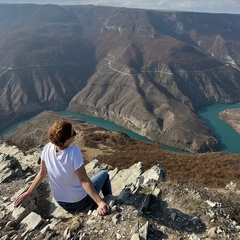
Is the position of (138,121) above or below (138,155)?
below

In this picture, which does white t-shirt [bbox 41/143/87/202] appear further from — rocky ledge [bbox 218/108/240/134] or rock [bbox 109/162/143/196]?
rocky ledge [bbox 218/108/240/134]

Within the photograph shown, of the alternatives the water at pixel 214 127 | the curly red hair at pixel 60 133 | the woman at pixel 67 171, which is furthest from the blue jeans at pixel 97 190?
the water at pixel 214 127

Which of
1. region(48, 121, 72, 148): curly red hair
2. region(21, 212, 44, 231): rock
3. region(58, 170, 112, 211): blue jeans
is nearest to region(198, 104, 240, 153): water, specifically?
region(58, 170, 112, 211): blue jeans

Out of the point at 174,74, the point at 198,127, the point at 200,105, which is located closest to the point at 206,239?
the point at 198,127

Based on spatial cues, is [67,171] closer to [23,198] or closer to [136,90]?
[23,198]

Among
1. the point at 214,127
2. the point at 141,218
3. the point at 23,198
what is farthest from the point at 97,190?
the point at 214,127

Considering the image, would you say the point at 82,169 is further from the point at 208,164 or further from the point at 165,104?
the point at 165,104

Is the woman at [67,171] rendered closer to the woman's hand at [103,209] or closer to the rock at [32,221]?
the woman's hand at [103,209]
